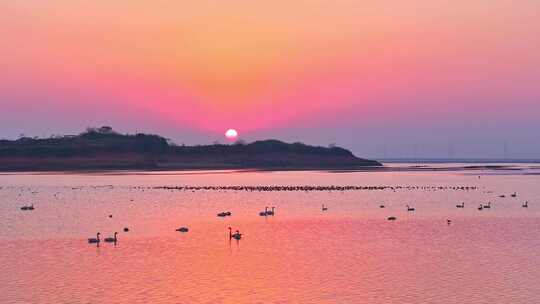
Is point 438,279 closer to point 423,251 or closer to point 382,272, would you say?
point 382,272

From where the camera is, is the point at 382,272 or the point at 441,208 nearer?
the point at 382,272

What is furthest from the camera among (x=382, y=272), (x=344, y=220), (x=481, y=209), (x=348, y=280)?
(x=481, y=209)

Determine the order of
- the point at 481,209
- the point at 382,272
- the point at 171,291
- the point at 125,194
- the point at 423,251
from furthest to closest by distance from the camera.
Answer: the point at 125,194
the point at 481,209
the point at 423,251
the point at 382,272
the point at 171,291

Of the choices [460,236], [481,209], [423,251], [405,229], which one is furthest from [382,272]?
[481,209]

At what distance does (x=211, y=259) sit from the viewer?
37.4 m

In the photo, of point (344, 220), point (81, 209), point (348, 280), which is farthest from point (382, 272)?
point (81, 209)

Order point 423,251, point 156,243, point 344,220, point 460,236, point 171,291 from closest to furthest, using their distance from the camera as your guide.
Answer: point 171,291 < point 423,251 < point 156,243 < point 460,236 < point 344,220

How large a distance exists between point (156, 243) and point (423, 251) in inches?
643

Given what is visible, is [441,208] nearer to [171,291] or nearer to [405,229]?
[405,229]

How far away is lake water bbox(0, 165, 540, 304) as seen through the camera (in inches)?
1134

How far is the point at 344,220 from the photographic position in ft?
188

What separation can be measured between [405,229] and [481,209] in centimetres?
1965

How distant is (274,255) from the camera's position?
3862 centimetres

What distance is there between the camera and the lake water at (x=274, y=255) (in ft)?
94.5
